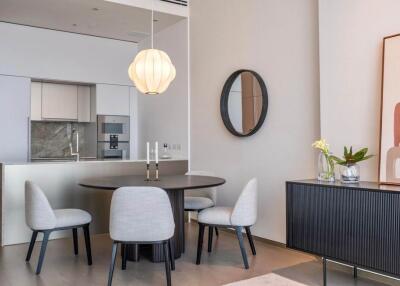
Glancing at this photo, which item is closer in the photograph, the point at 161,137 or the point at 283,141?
the point at 283,141

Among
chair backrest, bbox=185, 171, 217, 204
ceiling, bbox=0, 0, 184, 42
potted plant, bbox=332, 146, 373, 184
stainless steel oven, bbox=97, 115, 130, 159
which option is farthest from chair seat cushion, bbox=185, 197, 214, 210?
ceiling, bbox=0, 0, 184, 42

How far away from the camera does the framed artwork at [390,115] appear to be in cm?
283

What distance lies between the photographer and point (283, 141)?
404cm

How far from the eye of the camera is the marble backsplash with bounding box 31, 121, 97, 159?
6566 mm

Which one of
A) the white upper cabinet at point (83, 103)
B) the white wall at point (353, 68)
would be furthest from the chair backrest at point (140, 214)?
the white upper cabinet at point (83, 103)

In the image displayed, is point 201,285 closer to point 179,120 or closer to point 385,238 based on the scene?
point 385,238

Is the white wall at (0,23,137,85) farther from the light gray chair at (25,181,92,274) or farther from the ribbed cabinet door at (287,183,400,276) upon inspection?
the ribbed cabinet door at (287,183,400,276)

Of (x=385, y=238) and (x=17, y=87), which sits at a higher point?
(x=17, y=87)

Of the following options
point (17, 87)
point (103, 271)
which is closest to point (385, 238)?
point (103, 271)

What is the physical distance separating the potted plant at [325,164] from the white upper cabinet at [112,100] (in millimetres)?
4345

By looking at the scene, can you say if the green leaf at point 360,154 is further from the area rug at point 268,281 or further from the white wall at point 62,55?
the white wall at point 62,55

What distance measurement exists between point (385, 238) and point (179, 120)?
376cm

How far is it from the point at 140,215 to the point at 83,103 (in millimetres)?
4448

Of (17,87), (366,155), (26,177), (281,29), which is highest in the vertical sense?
(281,29)
